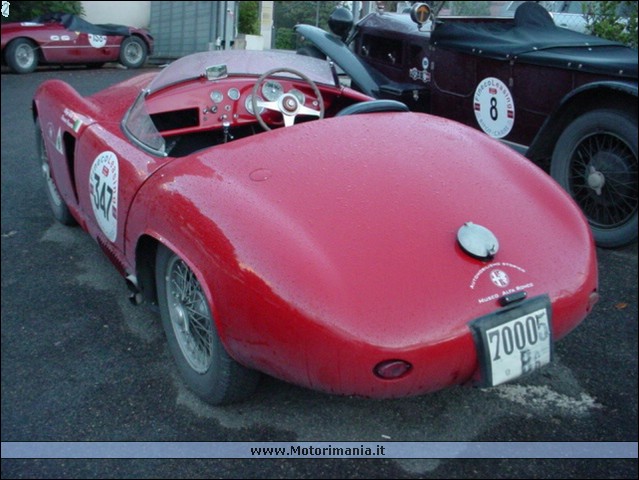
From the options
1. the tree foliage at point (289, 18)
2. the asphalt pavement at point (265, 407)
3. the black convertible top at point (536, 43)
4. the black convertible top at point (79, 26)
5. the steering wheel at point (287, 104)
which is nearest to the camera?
the asphalt pavement at point (265, 407)

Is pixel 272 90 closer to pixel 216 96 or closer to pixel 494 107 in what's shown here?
pixel 216 96

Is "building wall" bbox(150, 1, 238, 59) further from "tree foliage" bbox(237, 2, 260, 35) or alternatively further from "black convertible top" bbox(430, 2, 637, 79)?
"black convertible top" bbox(430, 2, 637, 79)

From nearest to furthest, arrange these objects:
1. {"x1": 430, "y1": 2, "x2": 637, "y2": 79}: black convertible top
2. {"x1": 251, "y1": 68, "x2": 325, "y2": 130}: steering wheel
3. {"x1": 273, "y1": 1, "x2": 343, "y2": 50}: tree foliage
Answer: {"x1": 251, "y1": 68, "x2": 325, "y2": 130}: steering wheel, {"x1": 430, "y1": 2, "x2": 637, "y2": 79}: black convertible top, {"x1": 273, "y1": 1, "x2": 343, "y2": 50}: tree foliage

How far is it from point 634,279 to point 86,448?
2808 millimetres

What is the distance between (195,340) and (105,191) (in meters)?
0.87

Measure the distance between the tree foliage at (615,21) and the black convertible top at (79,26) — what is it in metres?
8.89

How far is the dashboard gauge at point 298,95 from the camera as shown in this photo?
3066 mm

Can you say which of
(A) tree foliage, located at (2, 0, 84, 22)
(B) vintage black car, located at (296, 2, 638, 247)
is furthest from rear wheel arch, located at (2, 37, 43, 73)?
(B) vintage black car, located at (296, 2, 638, 247)

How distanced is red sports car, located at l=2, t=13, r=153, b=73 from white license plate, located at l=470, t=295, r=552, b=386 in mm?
10943

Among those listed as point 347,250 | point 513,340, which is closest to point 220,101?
point 347,250

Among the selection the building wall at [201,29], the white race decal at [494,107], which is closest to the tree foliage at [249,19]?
the building wall at [201,29]

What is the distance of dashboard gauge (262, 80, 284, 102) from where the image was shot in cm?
305

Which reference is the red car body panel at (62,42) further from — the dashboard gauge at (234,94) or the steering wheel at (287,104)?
the steering wheel at (287,104)

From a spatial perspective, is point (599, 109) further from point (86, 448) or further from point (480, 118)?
point (86, 448)
